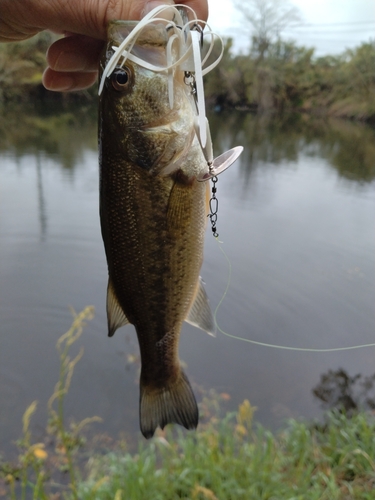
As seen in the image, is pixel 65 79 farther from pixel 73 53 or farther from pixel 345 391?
pixel 345 391

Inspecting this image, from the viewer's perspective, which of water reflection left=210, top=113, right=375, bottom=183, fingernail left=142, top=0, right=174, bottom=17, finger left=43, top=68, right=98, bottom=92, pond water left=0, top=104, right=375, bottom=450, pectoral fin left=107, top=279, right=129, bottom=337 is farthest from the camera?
water reflection left=210, top=113, right=375, bottom=183

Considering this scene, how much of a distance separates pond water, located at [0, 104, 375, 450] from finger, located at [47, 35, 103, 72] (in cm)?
365

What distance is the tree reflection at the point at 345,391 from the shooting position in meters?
4.61

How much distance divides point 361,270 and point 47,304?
5933mm

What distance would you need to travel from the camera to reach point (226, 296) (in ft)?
21.9

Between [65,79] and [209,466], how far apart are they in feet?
9.01

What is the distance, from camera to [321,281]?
286 inches

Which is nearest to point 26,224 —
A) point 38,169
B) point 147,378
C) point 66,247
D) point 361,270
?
point 66,247

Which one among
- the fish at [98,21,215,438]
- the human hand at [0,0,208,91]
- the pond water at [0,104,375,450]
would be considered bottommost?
the pond water at [0,104,375,450]

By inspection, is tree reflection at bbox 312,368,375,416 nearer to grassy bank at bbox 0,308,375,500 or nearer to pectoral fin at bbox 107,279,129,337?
grassy bank at bbox 0,308,375,500

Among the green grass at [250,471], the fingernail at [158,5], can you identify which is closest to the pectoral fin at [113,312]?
the fingernail at [158,5]

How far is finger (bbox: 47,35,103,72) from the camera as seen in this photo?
70.0 inches

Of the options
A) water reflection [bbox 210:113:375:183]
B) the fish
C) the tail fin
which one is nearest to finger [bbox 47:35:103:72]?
the fish

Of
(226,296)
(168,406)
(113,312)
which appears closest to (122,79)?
(113,312)
